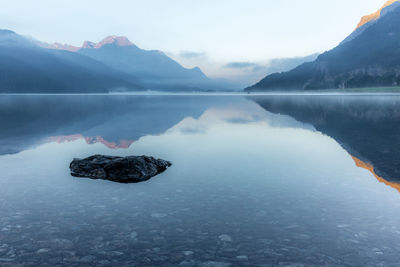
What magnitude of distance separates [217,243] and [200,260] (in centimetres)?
93

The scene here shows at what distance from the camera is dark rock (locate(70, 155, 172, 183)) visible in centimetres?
1500

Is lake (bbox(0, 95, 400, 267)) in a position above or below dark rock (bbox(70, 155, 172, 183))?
below

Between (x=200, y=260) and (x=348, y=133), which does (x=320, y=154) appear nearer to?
(x=348, y=133)

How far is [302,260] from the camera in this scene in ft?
24.5

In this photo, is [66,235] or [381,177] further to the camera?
[381,177]

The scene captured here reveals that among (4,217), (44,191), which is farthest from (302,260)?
(44,191)

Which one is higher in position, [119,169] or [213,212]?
[119,169]

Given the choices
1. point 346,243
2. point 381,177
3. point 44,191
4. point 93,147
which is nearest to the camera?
point 346,243

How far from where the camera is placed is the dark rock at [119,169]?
15.0m

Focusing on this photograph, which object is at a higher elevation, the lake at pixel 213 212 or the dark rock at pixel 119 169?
the dark rock at pixel 119 169

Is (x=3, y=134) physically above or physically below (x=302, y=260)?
above

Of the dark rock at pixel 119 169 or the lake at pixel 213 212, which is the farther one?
the dark rock at pixel 119 169

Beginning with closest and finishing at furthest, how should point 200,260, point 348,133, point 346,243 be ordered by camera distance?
point 200,260
point 346,243
point 348,133

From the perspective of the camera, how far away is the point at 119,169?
15.5m
